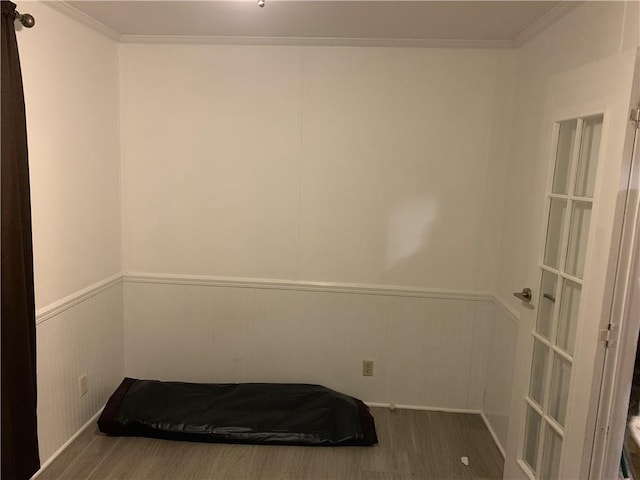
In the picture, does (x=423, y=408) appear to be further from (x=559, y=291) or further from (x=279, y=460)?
(x=559, y=291)

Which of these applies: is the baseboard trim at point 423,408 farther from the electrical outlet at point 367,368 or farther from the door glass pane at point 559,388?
the door glass pane at point 559,388

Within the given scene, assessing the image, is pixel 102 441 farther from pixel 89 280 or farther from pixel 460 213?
pixel 460 213

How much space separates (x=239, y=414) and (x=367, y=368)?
34.0 inches

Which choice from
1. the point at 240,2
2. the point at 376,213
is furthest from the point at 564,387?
the point at 240,2

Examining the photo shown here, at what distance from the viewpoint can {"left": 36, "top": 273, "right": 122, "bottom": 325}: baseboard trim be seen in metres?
2.27

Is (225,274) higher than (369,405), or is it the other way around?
(225,274)

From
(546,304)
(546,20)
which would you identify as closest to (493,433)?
(546,304)

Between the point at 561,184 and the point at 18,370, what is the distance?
2.47 meters

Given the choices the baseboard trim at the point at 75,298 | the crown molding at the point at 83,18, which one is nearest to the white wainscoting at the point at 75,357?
the baseboard trim at the point at 75,298

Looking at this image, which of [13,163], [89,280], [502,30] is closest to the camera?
[13,163]

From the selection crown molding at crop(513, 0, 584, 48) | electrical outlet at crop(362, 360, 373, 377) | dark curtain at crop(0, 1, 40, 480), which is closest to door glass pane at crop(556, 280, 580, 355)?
crown molding at crop(513, 0, 584, 48)

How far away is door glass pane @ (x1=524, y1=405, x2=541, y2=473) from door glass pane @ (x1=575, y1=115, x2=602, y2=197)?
104cm

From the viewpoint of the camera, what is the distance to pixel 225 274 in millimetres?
3023

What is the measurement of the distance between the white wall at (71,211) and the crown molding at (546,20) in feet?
7.79
